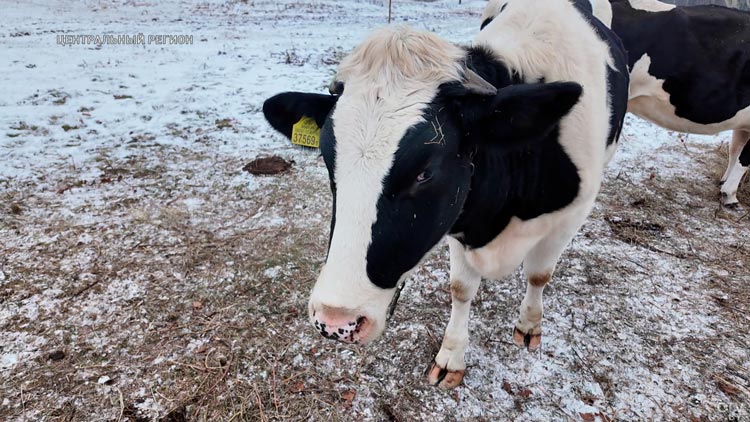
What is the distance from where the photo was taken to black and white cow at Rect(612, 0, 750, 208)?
3.53 metres

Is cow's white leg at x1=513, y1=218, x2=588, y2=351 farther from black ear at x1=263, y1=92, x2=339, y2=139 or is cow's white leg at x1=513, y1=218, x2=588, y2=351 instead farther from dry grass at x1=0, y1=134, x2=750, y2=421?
black ear at x1=263, y1=92, x2=339, y2=139

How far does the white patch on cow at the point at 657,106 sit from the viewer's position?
143 inches

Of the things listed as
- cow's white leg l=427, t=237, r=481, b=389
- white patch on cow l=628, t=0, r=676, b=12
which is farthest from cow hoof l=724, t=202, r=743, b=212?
cow's white leg l=427, t=237, r=481, b=389

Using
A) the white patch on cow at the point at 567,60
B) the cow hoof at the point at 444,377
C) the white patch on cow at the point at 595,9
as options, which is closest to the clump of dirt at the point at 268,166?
the white patch on cow at the point at 595,9

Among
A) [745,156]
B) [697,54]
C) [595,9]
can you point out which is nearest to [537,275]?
[595,9]

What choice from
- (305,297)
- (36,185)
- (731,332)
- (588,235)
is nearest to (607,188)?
(588,235)

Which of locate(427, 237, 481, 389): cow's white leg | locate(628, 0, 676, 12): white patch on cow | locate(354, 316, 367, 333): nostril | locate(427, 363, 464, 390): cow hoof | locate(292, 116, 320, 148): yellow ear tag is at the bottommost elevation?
locate(427, 363, 464, 390): cow hoof

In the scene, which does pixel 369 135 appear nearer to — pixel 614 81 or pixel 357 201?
pixel 357 201

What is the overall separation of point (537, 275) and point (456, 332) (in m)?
0.58

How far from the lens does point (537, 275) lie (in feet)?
7.93

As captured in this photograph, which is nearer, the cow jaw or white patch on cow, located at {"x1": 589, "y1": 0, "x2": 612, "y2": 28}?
the cow jaw

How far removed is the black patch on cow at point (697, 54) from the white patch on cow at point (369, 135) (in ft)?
10.4

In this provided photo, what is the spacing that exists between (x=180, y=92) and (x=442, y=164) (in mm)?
6085

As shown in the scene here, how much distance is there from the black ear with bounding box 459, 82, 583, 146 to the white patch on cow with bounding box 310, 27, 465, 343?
0.48 ft
